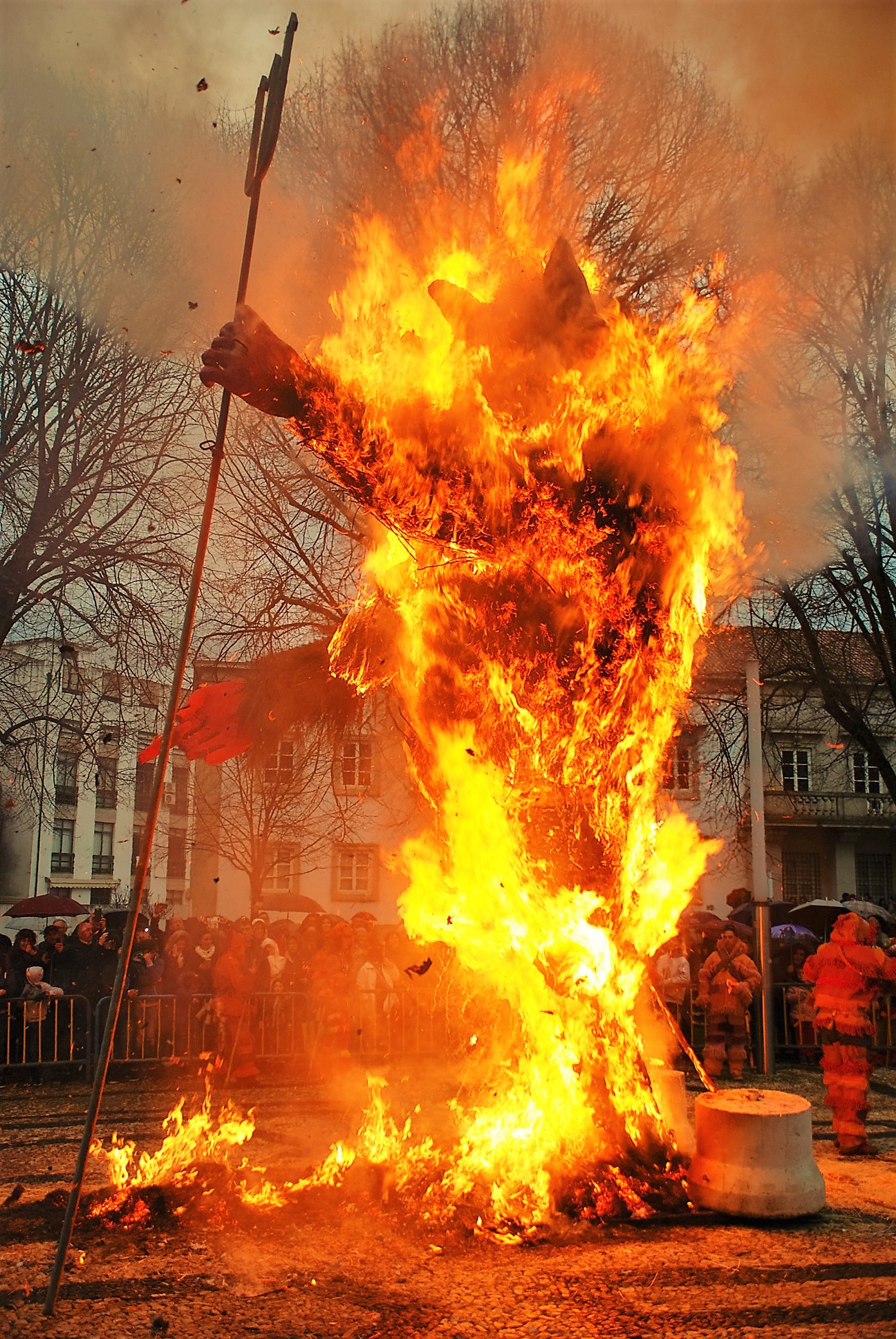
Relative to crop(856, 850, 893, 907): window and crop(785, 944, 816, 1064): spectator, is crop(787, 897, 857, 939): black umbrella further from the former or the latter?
crop(856, 850, 893, 907): window

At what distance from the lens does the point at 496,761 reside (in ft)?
21.3

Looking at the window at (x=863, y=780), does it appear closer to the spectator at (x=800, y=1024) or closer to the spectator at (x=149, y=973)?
the spectator at (x=800, y=1024)

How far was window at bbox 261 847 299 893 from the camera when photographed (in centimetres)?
3341

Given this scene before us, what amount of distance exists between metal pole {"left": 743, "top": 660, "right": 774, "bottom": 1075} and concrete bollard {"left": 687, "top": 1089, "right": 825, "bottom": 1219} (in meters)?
4.77

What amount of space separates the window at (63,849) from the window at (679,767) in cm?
2301

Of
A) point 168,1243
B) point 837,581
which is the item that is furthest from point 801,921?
point 168,1243

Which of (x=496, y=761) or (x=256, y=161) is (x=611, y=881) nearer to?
(x=496, y=761)

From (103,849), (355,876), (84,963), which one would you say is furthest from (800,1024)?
(103,849)

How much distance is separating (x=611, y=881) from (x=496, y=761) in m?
1.03

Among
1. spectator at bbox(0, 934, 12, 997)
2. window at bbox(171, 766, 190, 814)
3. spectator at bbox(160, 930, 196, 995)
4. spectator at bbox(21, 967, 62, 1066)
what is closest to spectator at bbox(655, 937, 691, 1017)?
spectator at bbox(160, 930, 196, 995)

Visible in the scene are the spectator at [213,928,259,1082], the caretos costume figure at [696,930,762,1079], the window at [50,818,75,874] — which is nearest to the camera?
the spectator at [213,928,259,1082]

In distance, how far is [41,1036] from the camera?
10.2 metres

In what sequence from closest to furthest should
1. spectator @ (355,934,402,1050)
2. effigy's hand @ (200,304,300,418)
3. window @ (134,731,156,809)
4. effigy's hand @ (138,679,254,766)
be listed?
effigy's hand @ (200,304,300,418) < effigy's hand @ (138,679,254,766) < spectator @ (355,934,402,1050) < window @ (134,731,156,809)

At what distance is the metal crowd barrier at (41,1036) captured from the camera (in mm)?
10133
